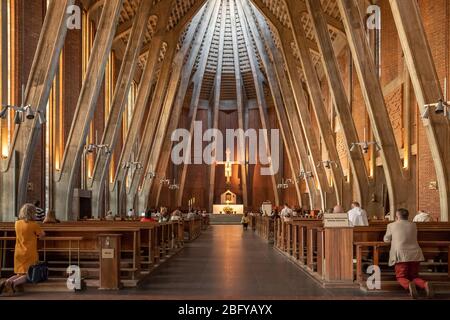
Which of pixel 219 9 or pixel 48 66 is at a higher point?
pixel 219 9

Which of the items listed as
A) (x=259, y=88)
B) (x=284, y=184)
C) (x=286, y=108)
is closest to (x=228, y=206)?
(x=284, y=184)

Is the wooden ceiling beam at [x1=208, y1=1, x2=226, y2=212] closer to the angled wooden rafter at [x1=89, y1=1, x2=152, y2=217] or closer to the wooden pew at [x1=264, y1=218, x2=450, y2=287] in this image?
the angled wooden rafter at [x1=89, y1=1, x2=152, y2=217]

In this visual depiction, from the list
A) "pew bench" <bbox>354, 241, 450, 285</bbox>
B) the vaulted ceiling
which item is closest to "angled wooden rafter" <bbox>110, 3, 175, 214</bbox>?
the vaulted ceiling

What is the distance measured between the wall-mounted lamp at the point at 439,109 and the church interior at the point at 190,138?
50 mm

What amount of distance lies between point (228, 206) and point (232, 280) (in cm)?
3283

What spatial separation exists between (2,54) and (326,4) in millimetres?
15027

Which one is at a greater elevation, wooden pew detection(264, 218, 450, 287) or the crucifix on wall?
the crucifix on wall

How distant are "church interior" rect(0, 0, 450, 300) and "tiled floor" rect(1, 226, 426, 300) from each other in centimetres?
5

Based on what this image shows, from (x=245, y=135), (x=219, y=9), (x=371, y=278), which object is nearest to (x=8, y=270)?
(x=371, y=278)

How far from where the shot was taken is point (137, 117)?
2206 cm

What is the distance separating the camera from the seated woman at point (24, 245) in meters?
7.34

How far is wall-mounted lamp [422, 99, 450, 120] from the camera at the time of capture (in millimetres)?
10422
